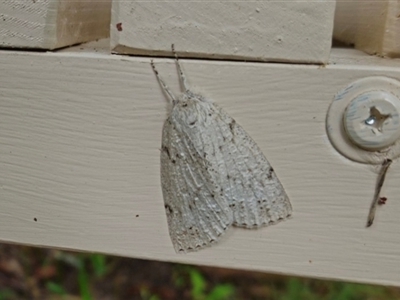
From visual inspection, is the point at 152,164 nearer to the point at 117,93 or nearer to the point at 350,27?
the point at 117,93

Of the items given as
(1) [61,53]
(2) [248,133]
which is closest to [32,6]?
(1) [61,53]

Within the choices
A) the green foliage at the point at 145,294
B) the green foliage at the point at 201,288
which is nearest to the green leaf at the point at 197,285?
the green foliage at the point at 201,288

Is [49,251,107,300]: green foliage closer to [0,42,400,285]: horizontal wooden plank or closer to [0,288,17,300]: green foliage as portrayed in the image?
[0,288,17,300]: green foliage

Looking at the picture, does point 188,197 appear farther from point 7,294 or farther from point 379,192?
point 7,294

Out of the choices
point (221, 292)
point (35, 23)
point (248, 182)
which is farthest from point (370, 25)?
point (221, 292)

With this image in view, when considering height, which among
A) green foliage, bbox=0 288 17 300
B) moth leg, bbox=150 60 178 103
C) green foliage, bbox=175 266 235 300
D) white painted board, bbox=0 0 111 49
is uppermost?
white painted board, bbox=0 0 111 49

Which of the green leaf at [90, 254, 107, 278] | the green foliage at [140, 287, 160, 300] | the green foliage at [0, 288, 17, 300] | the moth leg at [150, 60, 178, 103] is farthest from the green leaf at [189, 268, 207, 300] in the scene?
the moth leg at [150, 60, 178, 103]
